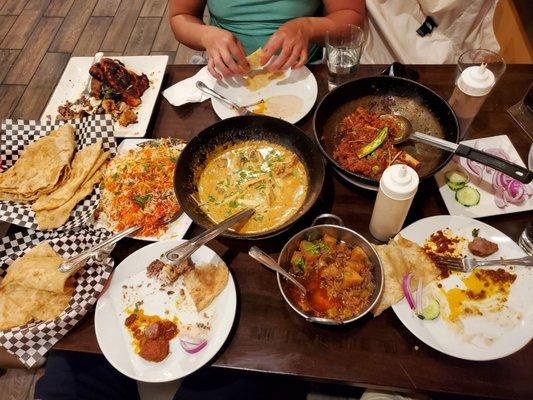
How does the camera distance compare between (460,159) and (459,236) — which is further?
(460,159)

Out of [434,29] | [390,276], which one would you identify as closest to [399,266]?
[390,276]

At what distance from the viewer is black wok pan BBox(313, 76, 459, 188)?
181 centimetres

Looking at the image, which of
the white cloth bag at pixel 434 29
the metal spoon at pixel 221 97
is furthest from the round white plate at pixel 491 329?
the white cloth bag at pixel 434 29

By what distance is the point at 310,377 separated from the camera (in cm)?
144

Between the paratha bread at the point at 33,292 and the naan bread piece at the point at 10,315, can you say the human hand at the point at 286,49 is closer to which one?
the paratha bread at the point at 33,292

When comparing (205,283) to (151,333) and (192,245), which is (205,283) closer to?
(192,245)

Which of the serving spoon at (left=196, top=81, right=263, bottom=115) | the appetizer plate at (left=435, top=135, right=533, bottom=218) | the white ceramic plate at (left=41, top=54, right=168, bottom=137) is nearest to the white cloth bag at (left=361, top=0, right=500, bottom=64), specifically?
the appetizer plate at (left=435, top=135, right=533, bottom=218)

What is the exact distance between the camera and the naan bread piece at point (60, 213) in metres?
1.85

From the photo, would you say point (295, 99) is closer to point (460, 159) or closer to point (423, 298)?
point (460, 159)

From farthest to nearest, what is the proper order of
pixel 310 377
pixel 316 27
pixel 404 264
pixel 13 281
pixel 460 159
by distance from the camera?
pixel 316 27 → pixel 460 159 → pixel 13 281 → pixel 404 264 → pixel 310 377

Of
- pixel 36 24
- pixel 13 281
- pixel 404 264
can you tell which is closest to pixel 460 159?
pixel 404 264

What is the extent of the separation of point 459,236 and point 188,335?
1168 mm

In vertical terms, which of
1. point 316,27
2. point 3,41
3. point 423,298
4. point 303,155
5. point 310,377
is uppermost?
point 316,27

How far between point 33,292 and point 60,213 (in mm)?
415
